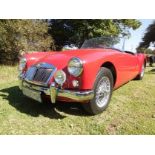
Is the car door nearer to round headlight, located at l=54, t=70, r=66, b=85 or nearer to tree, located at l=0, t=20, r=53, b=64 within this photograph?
round headlight, located at l=54, t=70, r=66, b=85

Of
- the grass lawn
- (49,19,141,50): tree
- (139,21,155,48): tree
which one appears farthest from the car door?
(139,21,155,48): tree

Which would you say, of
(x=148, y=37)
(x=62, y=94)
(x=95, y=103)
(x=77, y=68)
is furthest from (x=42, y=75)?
(x=148, y=37)

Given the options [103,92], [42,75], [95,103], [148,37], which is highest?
[148,37]

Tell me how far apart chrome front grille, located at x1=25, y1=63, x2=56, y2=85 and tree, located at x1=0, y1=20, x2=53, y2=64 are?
19.3 feet

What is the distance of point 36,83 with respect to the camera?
11.8ft

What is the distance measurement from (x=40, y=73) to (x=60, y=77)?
0.45 meters

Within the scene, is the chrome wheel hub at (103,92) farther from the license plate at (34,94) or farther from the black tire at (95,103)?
the license plate at (34,94)

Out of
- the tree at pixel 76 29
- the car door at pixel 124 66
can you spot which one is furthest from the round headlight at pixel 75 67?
the tree at pixel 76 29

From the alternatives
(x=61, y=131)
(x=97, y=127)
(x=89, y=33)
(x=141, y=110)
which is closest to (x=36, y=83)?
(x=61, y=131)

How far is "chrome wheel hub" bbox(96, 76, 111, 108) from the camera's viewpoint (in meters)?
3.64

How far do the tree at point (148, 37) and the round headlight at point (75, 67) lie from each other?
26.2 meters

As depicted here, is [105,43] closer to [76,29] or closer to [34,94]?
[34,94]

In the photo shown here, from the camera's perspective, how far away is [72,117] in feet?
11.6
